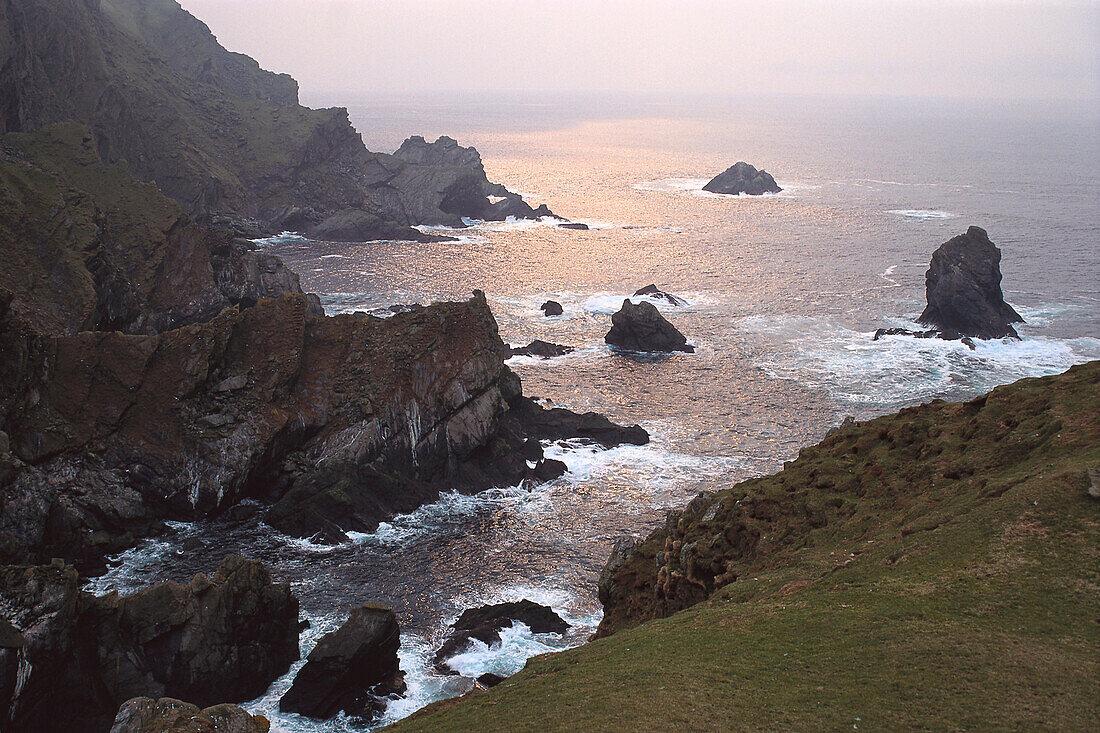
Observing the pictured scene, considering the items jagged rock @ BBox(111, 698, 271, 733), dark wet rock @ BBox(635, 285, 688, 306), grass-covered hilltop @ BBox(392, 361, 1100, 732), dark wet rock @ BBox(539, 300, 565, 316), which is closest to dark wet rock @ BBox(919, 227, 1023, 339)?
dark wet rock @ BBox(635, 285, 688, 306)

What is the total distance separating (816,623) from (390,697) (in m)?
22.4

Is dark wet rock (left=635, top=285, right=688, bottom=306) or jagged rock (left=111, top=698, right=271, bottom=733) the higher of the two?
dark wet rock (left=635, top=285, right=688, bottom=306)

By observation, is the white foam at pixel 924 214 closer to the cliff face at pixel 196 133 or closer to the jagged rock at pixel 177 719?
the cliff face at pixel 196 133

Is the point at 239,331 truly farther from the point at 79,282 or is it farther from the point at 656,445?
the point at 656,445

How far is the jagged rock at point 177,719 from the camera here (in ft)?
87.1

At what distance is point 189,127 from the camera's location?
161 meters

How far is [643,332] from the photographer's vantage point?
95062 millimetres

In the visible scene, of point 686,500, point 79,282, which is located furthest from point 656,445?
point 79,282

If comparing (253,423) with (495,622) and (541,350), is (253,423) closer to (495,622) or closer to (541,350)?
(495,622)

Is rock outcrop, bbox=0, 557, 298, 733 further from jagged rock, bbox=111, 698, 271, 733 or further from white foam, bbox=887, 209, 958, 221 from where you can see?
white foam, bbox=887, 209, 958, 221

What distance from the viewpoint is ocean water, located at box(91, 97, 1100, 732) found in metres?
50.3

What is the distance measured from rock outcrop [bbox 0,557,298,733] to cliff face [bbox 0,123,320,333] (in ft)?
117

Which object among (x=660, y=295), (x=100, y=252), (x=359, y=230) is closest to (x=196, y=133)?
(x=359, y=230)

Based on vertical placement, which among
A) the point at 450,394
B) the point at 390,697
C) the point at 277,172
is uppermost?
the point at 277,172
